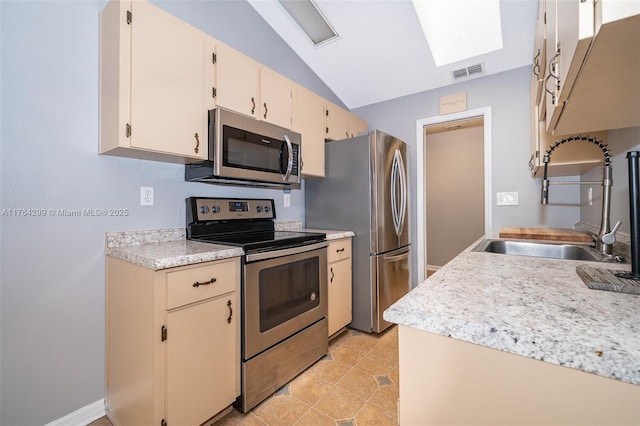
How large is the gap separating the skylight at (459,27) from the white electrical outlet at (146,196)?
94.5 inches

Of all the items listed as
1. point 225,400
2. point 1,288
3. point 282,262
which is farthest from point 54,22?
point 225,400

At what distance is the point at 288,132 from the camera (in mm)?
2172

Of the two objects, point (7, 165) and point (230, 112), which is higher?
point (230, 112)

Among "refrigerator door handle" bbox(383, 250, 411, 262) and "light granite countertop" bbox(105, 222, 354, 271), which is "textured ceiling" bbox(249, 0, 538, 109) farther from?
"light granite countertop" bbox(105, 222, 354, 271)

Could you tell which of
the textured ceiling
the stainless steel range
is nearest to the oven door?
the stainless steel range

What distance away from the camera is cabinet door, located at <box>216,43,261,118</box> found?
181 centimetres

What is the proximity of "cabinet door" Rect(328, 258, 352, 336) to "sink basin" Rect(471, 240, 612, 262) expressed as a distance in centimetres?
112

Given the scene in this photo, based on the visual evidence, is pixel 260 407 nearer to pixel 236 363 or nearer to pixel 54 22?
pixel 236 363

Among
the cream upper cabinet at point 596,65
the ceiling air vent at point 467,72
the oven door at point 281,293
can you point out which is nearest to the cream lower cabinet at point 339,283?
the oven door at point 281,293

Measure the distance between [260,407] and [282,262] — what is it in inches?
32.1

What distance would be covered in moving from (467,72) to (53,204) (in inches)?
131

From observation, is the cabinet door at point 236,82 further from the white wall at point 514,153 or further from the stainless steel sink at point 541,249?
the white wall at point 514,153

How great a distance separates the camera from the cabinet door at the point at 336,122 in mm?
2747

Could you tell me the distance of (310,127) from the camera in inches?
99.7
